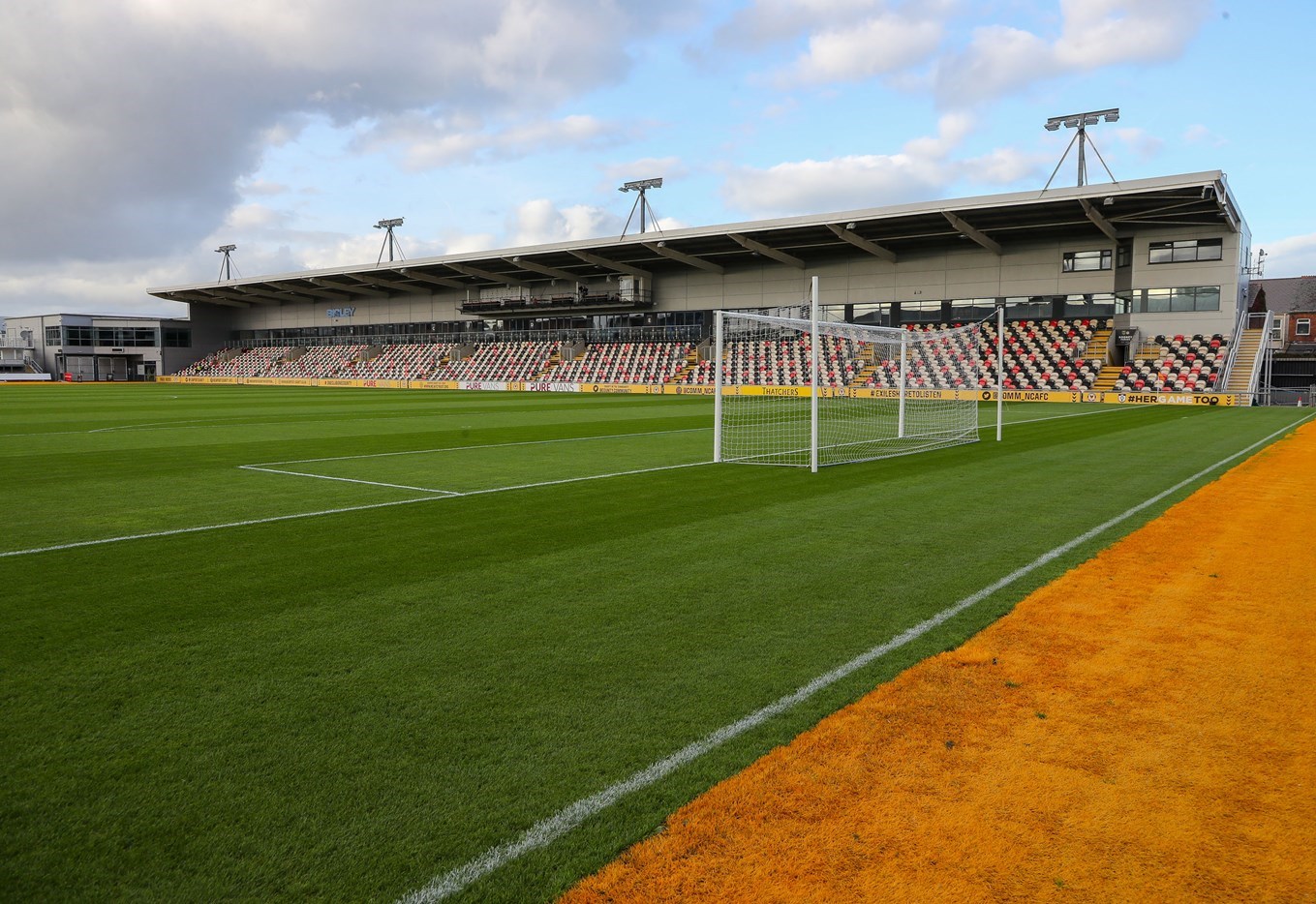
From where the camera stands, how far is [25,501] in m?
8.84

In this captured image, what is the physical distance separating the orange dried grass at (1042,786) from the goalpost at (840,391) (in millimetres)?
7459

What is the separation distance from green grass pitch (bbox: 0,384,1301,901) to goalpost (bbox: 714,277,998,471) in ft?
10.7

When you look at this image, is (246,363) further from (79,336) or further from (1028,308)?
(1028,308)

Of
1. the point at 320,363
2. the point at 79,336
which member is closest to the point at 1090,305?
the point at 320,363

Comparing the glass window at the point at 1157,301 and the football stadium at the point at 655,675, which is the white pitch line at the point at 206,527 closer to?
the football stadium at the point at 655,675

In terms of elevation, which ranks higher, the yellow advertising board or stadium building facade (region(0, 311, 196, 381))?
stadium building facade (region(0, 311, 196, 381))

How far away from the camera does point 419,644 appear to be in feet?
14.4

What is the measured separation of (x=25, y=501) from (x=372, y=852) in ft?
28.4

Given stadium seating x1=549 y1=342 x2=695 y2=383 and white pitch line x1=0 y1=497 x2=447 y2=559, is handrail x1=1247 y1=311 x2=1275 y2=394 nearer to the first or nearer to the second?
stadium seating x1=549 y1=342 x2=695 y2=383

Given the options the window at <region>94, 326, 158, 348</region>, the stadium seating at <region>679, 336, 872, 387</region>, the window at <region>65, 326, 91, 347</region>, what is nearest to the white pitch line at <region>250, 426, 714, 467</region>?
the stadium seating at <region>679, 336, 872, 387</region>

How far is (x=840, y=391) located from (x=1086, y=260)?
15.2 metres

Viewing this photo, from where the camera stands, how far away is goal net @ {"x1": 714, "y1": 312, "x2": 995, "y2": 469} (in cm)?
1390

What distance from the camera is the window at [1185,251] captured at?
36.4 m

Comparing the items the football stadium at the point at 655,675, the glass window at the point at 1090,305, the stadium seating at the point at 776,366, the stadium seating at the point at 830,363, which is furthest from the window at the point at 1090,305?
the football stadium at the point at 655,675
